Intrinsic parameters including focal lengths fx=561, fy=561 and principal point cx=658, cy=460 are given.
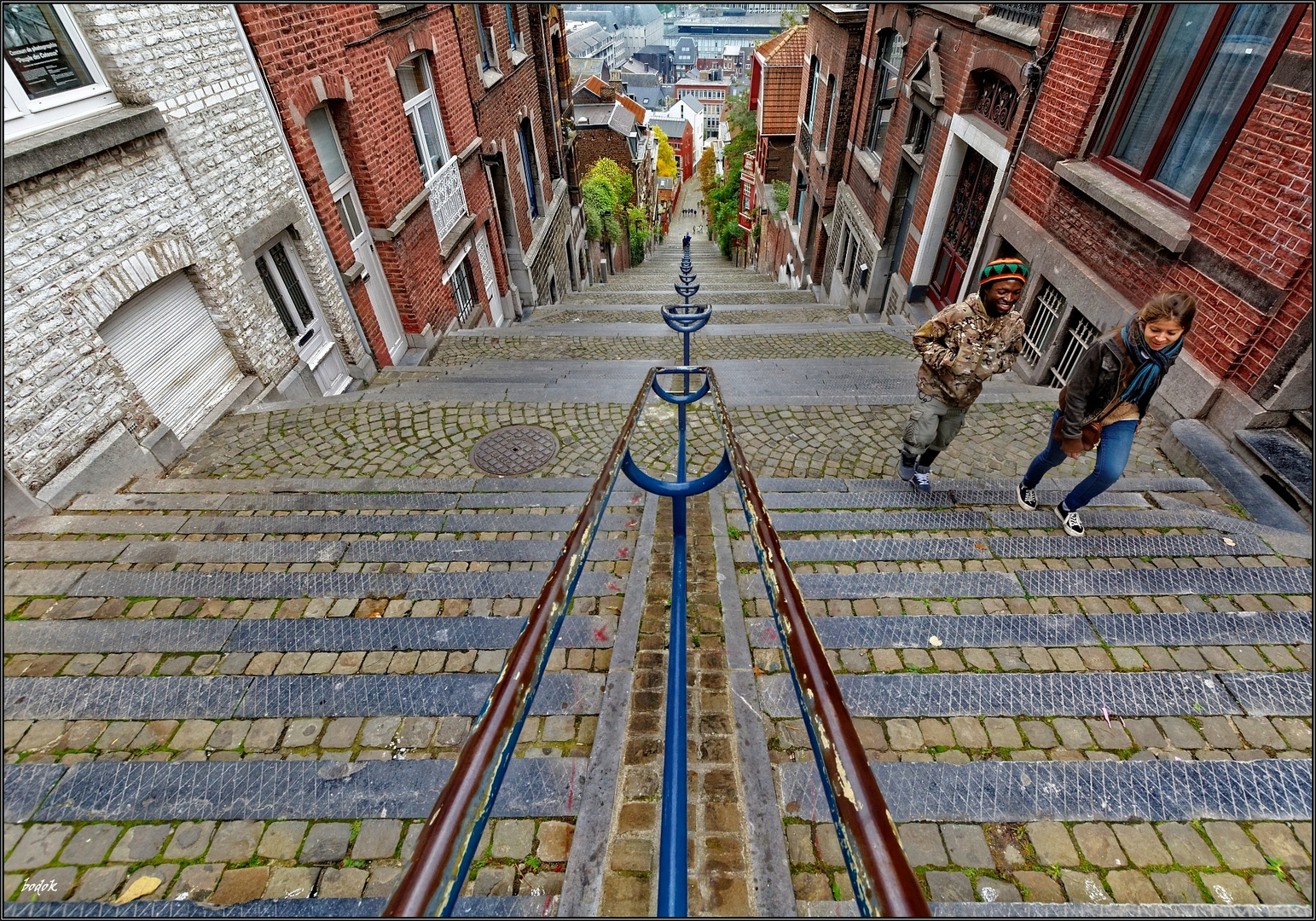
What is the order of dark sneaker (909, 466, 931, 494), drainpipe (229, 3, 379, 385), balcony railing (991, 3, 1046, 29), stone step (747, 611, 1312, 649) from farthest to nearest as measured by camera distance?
balcony railing (991, 3, 1046, 29) < drainpipe (229, 3, 379, 385) < dark sneaker (909, 466, 931, 494) < stone step (747, 611, 1312, 649)

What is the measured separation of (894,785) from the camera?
2.36 metres

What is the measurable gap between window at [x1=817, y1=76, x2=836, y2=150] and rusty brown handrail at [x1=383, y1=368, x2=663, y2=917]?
1662 cm

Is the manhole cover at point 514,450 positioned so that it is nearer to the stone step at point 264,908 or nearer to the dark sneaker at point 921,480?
the dark sneaker at point 921,480

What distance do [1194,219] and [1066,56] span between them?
2.77 metres

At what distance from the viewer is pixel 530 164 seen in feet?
47.7

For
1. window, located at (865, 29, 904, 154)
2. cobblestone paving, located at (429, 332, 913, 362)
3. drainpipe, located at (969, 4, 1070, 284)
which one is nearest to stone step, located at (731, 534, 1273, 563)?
cobblestone paving, located at (429, 332, 913, 362)

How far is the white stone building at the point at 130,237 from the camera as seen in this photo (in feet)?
12.3

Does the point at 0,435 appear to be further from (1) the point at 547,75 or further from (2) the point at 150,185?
(1) the point at 547,75

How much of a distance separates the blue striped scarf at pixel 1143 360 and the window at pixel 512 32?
1398 cm

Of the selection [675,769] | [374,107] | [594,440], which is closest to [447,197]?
[374,107]

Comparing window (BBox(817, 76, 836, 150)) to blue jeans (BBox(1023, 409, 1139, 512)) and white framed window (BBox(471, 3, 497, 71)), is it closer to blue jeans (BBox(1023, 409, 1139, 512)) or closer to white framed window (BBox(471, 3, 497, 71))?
white framed window (BBox(471, 3, 497, 71))

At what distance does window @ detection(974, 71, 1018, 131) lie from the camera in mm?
7410

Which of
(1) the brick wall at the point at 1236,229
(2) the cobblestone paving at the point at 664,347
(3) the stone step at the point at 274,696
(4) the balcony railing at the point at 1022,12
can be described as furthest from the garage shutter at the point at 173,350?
(4) the balcony railing at the point at 1022,12

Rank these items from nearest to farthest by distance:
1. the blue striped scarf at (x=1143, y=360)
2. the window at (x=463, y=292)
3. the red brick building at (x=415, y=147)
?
the blue striped scarf at (x=1143, y=360) → the red brick building at (x=415, y=147) → the window at (x=463, y=292)
